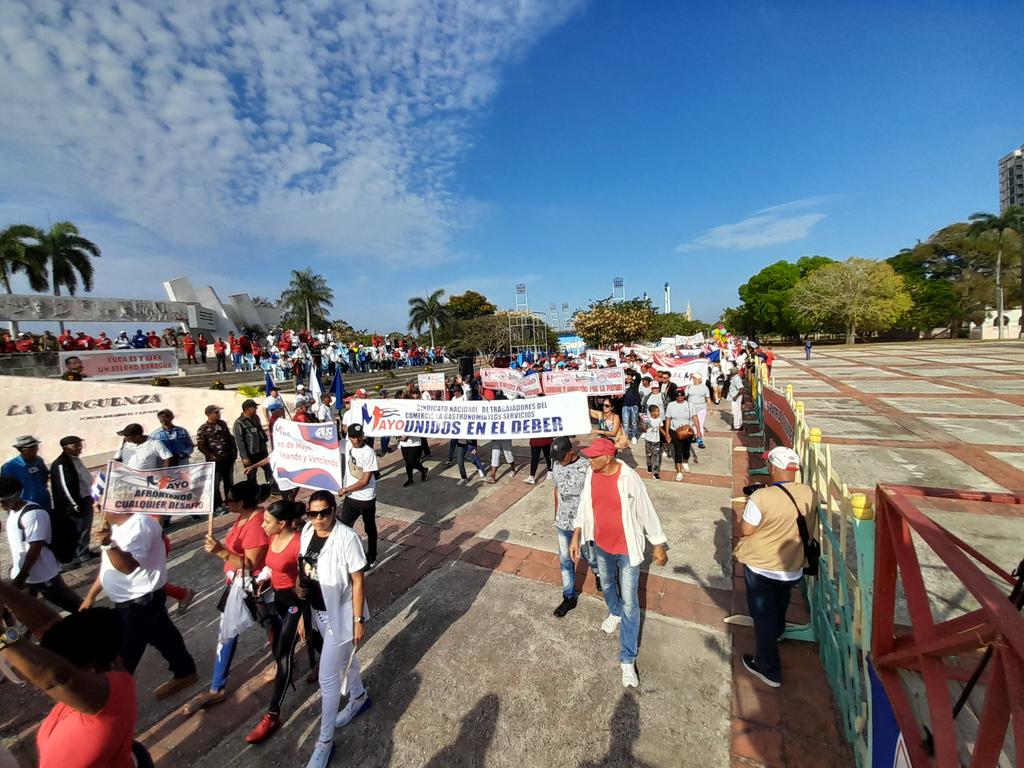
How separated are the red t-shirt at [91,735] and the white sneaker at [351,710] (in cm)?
149

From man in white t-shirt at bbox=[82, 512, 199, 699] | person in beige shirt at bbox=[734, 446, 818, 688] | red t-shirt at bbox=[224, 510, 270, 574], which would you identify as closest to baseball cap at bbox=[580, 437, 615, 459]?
person in beige shirt at bbox=[734, 446, 818, 688]

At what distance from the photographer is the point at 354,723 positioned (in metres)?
3.02

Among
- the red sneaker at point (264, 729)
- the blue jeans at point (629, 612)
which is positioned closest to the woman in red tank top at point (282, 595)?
the red sneaker at point (264, 729)

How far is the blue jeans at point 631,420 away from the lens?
387 inches

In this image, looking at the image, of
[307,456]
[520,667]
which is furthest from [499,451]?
[520,667]

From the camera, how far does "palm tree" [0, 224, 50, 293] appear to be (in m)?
23.1

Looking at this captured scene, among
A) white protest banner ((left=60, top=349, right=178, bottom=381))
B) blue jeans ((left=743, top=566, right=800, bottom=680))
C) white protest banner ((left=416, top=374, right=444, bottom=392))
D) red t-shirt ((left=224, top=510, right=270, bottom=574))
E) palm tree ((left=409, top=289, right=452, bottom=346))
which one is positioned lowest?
blue jeans ((left=743, top=566, right=800, bottom=680))

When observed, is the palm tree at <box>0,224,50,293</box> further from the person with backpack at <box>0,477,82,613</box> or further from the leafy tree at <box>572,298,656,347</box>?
the leafy tree at <box>572,298,656,347</box>

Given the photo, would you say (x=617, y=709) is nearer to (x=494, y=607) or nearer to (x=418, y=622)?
(x=494, y=607)

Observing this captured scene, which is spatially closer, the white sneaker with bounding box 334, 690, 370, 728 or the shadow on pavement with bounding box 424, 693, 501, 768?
the shadow on pavement with bounding box 424, 693, 501, 768

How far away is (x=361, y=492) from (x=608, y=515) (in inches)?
114

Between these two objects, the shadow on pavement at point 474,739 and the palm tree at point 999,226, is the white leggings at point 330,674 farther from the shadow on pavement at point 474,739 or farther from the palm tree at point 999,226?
the palm tree at point 999,226

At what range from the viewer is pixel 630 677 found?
10.3 ft

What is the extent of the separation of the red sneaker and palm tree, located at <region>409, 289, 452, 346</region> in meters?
50.2
